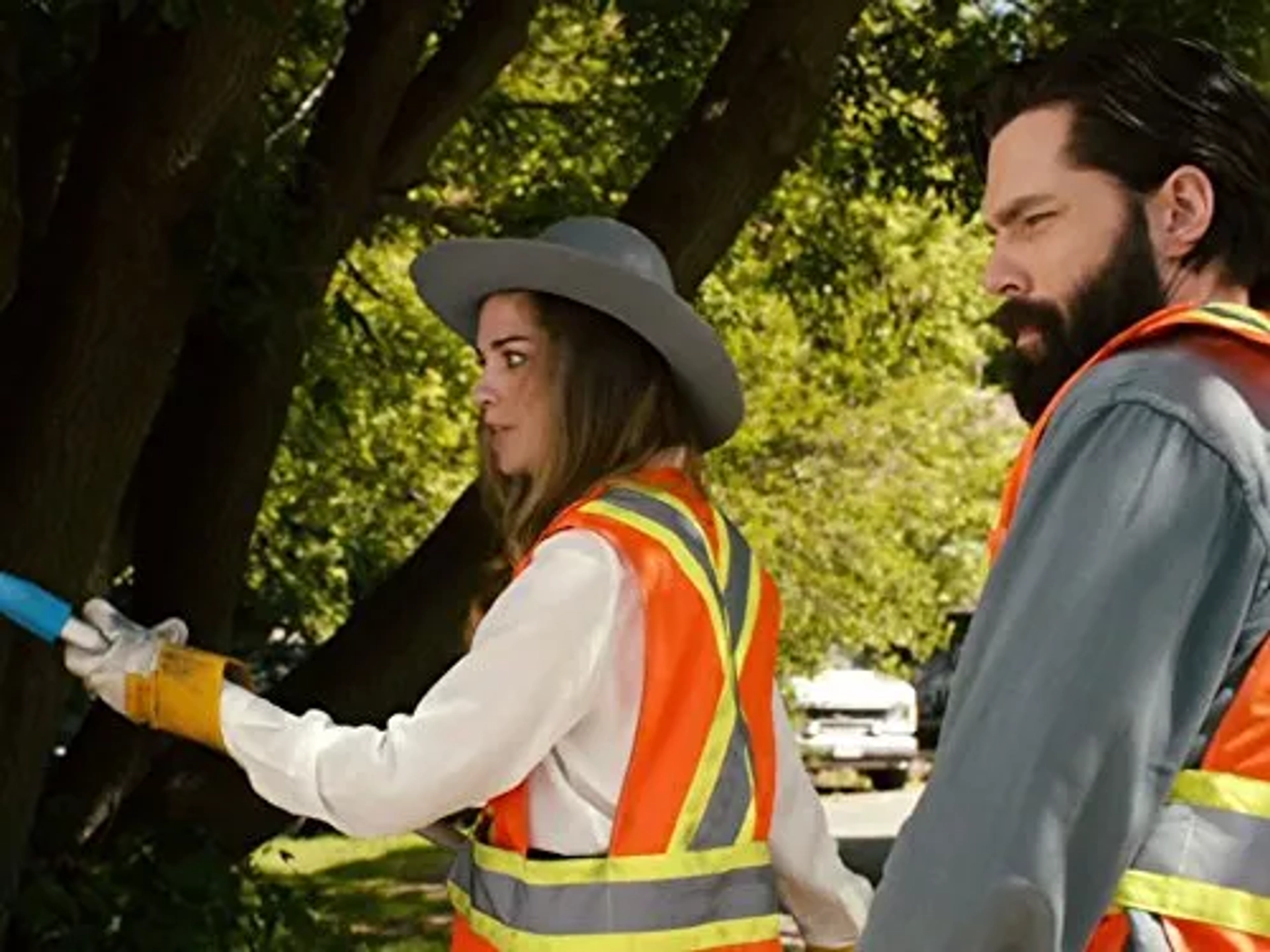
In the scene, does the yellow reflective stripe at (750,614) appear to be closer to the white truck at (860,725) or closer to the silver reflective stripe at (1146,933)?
the silver reflective stripe at (1146,933)

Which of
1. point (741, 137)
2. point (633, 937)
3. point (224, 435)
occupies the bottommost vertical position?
point (633, 937)

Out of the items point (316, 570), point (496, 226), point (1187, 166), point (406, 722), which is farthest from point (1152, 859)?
→ point (316, 570)

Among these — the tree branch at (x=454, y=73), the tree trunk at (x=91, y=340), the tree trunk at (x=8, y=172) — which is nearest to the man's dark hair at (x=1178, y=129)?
the tree trunk at (x=8, y=172)

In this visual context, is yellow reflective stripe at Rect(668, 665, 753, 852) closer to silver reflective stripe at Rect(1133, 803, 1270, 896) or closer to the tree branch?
silver reflective stripe at Rect(1133, 803, 1270, 896)

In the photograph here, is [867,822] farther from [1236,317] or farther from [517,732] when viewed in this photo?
[1236,317]

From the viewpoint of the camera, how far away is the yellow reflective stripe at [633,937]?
307cm

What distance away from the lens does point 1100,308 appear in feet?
6.16

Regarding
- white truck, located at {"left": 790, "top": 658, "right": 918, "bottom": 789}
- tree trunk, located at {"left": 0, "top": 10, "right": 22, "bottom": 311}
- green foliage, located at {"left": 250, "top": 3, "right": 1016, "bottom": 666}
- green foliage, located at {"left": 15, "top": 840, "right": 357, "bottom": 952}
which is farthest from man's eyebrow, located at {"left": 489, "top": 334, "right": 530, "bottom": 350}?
white truck, located at {"left": 790, "top": 658, "right": 918, "bottom": 789}

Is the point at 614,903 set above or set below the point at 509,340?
below

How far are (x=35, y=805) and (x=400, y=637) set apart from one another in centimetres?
102

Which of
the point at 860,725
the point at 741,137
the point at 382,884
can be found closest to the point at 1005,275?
the point at 741,137

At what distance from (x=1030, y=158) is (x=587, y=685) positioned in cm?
127

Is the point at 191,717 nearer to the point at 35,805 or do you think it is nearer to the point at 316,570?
the point at 35,805

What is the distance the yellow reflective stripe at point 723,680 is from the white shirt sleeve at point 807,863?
0.73 ft
